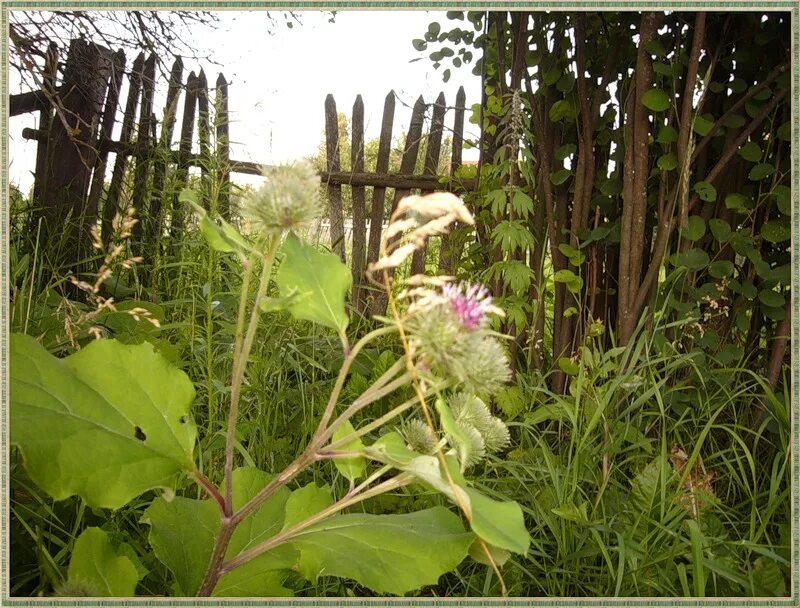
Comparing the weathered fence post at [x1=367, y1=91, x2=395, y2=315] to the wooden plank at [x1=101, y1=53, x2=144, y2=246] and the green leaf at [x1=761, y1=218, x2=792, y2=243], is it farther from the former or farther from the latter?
the green leaf at [x1=761, y1=218, x2=792, y2=243]

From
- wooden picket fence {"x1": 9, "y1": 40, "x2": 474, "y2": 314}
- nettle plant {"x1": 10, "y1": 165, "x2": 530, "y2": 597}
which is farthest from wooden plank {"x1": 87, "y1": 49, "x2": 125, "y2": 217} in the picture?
nettle plant {"x1": 10, "y1": 165, "x2": 530, "y2": 597}

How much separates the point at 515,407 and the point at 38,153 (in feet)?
5.25

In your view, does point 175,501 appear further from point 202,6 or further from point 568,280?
point 568,280

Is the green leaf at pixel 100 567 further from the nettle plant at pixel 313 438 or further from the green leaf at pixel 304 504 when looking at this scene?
the green leaf at pixel 304 504

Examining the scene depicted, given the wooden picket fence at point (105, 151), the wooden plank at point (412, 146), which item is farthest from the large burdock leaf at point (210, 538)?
the wooden plank at point (412, 146)

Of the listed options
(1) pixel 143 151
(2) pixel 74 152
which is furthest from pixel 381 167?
(2) pixel 74 152

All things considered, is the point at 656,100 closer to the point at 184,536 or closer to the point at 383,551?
the point at 383,551

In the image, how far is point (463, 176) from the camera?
3035 millimetres

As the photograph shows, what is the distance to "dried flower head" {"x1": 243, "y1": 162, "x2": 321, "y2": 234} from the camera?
0.72 meters

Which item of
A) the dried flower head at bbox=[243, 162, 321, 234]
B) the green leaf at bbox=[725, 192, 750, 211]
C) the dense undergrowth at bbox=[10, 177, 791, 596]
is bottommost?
the dense undergrowth at bbox=[10, 177, 791, 596]

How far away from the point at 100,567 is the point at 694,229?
180 centimetres

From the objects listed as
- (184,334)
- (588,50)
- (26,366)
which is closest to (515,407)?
(184,334)

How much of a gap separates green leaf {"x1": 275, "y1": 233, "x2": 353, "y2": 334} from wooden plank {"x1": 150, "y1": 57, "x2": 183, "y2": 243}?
1232 mm

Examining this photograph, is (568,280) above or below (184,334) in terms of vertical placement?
above
